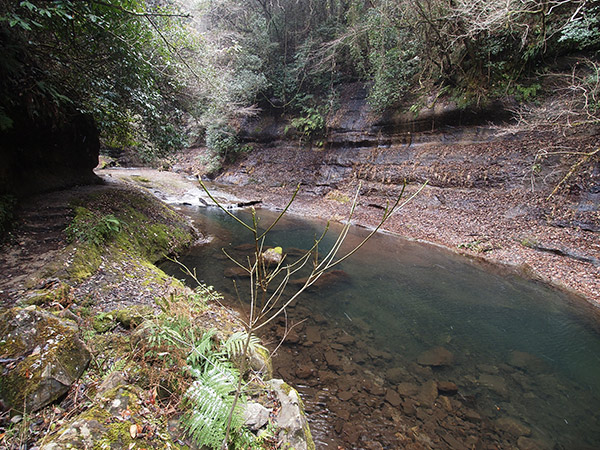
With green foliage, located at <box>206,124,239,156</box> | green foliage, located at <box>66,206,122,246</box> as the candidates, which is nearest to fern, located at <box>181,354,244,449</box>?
green foliage, located at <box>66,206,122,246</box>

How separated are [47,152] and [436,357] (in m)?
10.1

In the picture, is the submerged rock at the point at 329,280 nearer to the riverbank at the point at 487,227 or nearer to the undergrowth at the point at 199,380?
the riverbank at the point at 487,227

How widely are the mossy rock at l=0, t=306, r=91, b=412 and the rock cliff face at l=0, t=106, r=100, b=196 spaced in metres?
4.84

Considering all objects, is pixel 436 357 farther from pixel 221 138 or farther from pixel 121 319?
pixel 221 138

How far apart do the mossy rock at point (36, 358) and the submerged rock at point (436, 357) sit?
4.76 m

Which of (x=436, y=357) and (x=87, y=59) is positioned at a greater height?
(x=87, y=59)

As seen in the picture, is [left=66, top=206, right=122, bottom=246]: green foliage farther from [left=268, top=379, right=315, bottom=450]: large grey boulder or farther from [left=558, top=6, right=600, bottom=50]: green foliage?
[left=558, top=6, right=600, bottom=50]: green foliage

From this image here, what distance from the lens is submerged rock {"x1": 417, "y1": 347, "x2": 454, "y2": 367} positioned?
4.45 metres

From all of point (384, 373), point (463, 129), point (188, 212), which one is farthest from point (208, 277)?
point (463, 129)

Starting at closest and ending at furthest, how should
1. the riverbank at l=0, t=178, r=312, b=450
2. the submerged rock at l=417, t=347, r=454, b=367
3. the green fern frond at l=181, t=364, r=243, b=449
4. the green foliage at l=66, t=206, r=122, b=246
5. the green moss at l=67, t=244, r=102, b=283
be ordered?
the riverbank at l=0, t=178, r=312, b=450 → the green fern frond at l=181, t=364, r=243, b=449 → the green moss at l=67, t=244, r=102, b=283 → the submerged rock at l=417, t=347, r=454, b=367 → the green foliage at l=66, t=206, r=122, b=246

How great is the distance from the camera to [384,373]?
Result: 4117mm

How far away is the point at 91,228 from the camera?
500 cm

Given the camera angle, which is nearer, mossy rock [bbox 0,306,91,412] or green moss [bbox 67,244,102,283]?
mossy rock [bbox 0,306,91,412]

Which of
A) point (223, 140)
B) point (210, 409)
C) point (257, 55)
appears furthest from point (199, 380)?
point (257, 55)
